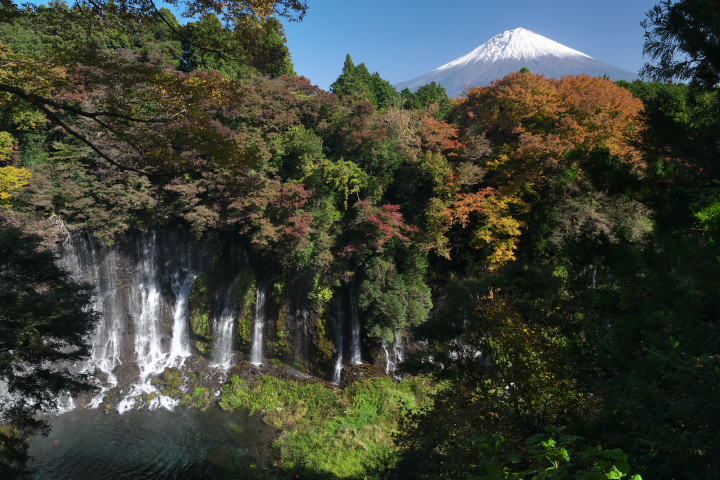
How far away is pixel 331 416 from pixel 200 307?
7493mm

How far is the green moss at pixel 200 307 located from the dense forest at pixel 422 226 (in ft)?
0.72

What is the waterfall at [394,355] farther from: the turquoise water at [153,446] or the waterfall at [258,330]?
the waterfall at [258,330]

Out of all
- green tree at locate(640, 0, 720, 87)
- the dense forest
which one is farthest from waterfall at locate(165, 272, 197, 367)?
green tree at locate(640, 0, 720, 87)

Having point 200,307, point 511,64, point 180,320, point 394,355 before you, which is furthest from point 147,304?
point 511,64

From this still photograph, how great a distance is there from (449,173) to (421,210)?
1.51m

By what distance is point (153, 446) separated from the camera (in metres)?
11.2

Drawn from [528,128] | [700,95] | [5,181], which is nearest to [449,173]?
[528,128]

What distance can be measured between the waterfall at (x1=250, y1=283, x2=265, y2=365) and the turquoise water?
248 cm

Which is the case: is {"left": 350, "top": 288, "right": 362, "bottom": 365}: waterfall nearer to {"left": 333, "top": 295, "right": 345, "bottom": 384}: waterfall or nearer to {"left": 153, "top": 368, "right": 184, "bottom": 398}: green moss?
{"left": 333, "top": 295, "right": 345, "bottom": 384}: waterfall

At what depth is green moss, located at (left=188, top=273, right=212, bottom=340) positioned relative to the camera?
15531 millimetres

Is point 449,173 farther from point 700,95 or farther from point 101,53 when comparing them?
point 101,53

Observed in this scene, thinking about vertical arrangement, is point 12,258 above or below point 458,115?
below

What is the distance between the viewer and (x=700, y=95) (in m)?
4.66

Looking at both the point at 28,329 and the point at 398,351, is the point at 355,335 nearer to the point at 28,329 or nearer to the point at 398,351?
the point at 398,351
